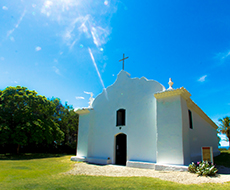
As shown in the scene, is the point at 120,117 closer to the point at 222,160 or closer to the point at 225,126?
the point at 222,160

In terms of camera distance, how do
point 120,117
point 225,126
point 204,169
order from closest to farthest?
point 204,169, point 120,117, point 225,126

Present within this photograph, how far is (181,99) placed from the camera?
10.1 metres

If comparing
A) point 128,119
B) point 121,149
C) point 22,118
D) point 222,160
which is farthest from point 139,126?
point 22,118

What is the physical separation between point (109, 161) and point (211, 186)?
7727 mm

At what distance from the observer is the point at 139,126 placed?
11.7 meters

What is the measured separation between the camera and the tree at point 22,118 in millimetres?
16062

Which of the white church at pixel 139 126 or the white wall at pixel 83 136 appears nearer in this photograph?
the white church at pixel 139 126

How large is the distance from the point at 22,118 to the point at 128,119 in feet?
37.3

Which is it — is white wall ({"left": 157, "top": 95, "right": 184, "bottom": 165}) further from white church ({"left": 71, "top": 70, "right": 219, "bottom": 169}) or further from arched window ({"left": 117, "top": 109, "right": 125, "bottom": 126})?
arched window ({"left": 117, "top": 109, "right": 125, "bottom": 126})

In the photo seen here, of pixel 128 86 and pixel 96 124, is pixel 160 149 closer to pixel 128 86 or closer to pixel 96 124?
pixel 128 86

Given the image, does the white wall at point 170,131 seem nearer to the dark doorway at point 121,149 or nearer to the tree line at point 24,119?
the dark doorway at point 121,149

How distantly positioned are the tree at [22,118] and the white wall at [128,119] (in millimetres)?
5642

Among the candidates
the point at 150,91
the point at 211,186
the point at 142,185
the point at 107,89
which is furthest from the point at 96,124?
the point at 211,186

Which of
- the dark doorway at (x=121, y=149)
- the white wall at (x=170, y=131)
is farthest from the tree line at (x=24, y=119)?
the white wall at (x=170, y=131)
